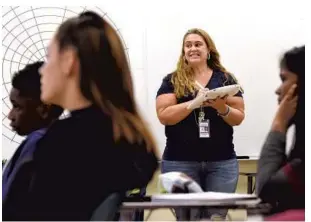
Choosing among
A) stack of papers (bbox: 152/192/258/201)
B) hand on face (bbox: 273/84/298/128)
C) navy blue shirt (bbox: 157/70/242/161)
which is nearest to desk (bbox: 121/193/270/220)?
stack of papers (bbox: 152/192/258/201)

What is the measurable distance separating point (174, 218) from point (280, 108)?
0.42m

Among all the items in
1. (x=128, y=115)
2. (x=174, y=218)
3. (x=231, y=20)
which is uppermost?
(x=231, y=20)

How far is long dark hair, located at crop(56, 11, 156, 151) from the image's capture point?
1.09m

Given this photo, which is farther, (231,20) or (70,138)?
(231,20)

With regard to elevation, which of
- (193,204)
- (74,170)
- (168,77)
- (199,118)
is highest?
(168,77)

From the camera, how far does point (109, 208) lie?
112 centimetres

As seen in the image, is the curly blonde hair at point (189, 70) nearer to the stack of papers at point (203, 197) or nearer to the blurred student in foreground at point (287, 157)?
the blurred student in foreground at point (287, 157)

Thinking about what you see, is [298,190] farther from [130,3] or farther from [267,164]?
[130,3]

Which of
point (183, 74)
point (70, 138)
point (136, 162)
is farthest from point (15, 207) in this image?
point (183, 74)

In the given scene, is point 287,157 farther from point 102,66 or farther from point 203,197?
point 102,66

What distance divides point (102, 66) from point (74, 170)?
10.8 inches

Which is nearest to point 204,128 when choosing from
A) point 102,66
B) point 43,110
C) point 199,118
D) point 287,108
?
point 199,118

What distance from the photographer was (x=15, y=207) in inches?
42.9

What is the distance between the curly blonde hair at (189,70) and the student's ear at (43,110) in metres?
0.36
